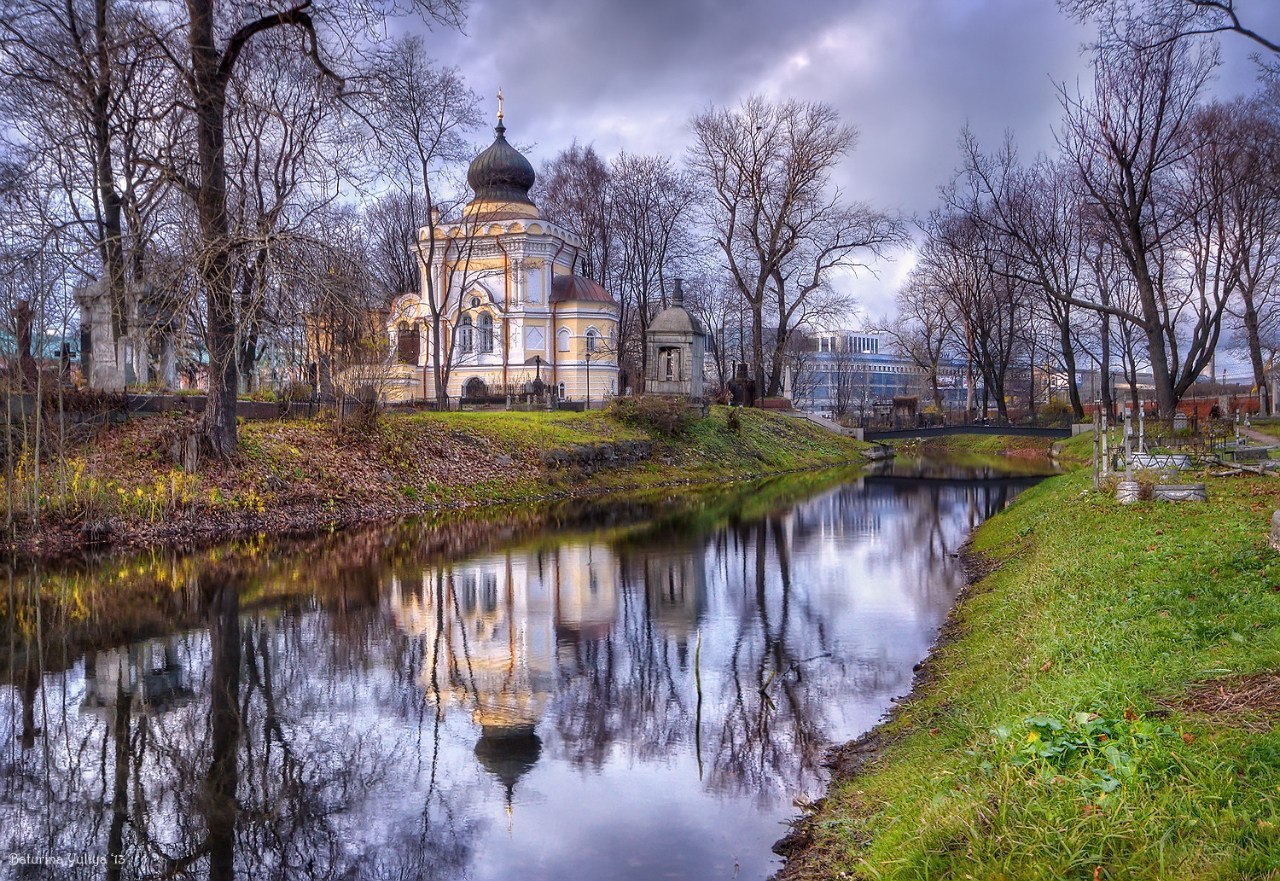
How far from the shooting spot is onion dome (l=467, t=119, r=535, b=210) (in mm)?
48469

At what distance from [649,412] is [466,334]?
18.8 meters

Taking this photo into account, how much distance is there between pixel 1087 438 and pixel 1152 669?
35.9 m

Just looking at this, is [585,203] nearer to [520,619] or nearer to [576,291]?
[576,291]

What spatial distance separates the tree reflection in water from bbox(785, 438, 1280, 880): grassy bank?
69cm

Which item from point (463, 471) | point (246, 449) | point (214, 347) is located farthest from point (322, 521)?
point (463, 471)

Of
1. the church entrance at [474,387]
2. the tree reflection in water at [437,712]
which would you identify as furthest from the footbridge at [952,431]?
the tree reflection in water at [437,712]

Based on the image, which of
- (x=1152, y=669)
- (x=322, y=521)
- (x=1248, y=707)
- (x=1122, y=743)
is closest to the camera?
(x=1122, y=743)

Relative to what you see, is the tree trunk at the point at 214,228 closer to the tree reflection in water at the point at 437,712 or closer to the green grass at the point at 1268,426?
the tree reflection in water at the point at 437,712

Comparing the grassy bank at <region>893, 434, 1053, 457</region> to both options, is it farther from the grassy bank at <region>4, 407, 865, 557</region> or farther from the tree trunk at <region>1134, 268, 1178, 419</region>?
the grassy bank at <region>4, 407, 865, 557</region>

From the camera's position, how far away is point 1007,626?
30.1 ft

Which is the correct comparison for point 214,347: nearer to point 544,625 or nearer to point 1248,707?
point 544,625

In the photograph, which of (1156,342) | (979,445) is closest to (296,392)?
(1156,342)

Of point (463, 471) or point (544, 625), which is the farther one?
point (463, 471)

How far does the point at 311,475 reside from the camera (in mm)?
20625
